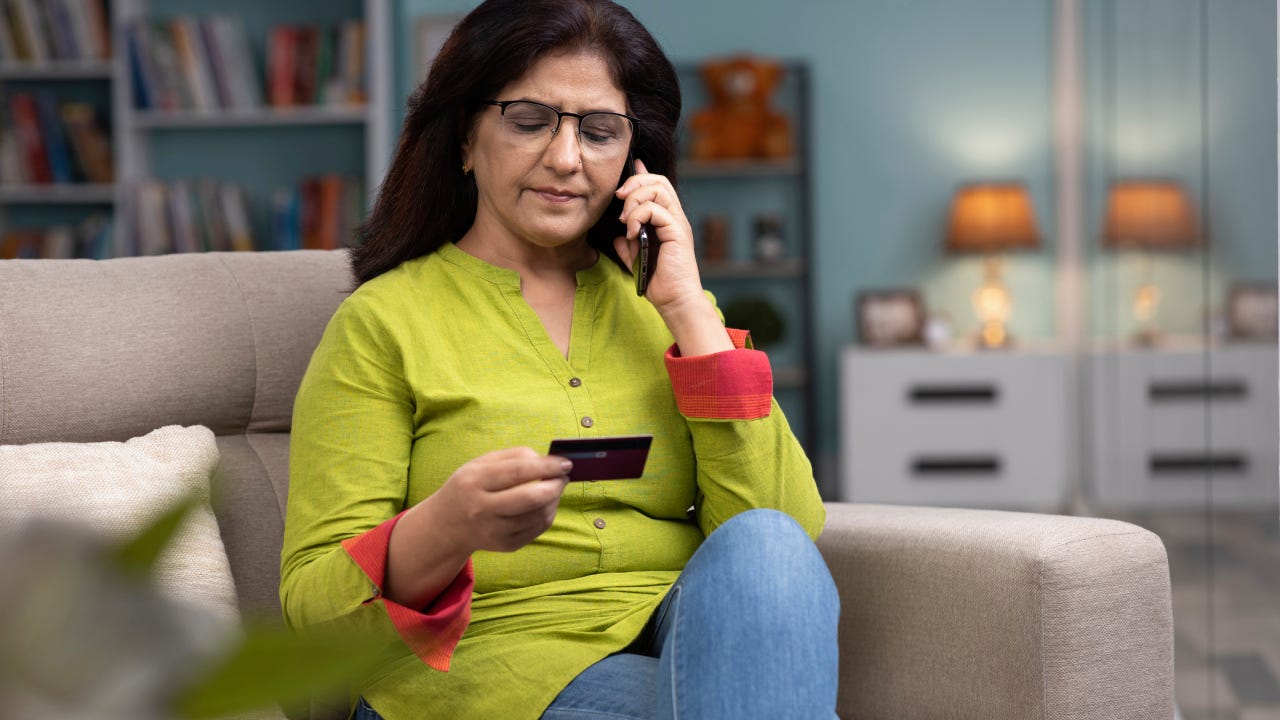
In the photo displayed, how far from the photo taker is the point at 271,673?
0.33 metres

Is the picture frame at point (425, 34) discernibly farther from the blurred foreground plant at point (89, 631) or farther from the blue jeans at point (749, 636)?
the blurred foreground plant at point (89, 631)

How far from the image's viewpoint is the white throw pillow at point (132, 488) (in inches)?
50.4

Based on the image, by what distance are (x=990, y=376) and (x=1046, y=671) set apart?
11.1 ft

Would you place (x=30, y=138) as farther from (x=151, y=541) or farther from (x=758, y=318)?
(x=151, y=541)

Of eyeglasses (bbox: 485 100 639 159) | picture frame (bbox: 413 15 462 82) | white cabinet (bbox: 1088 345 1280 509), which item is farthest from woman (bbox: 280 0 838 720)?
picture frame (bbox: 413 15 462 82)

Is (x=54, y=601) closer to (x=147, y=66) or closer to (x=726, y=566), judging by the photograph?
(x=726, y=566)

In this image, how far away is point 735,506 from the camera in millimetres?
1307

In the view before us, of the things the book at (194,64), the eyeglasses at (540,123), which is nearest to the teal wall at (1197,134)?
the eyeglasses at (540,123)

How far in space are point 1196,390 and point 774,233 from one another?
266 cm

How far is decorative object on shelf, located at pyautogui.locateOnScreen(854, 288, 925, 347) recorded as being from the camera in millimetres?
4773

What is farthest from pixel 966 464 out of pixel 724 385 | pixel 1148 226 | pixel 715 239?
pixel 724 385

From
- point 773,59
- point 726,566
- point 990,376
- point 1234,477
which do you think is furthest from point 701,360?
point 773,59

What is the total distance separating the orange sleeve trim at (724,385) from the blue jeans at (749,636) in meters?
0.16

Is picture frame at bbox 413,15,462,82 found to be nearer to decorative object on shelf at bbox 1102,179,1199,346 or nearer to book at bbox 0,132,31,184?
book at bbox 0,132,31,184
